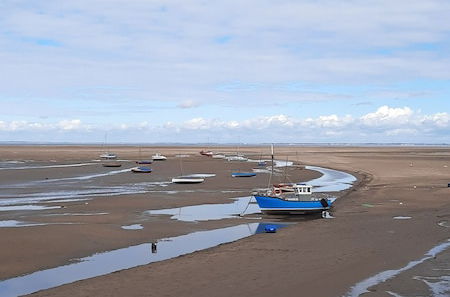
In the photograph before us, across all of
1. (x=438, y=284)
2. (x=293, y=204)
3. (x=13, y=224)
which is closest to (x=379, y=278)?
Result: (x=438, y=284)

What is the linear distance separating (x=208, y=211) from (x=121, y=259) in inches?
503

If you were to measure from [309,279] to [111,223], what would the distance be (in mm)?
13317

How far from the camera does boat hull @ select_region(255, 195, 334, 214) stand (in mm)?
28781

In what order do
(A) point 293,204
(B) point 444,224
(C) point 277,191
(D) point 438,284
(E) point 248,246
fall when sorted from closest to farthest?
(D) point 438,284, (E) point 248,246, (B) point 444,224, (A) point 293,204, (C) point 277,191

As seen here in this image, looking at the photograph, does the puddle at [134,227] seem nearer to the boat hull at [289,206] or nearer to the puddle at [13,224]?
the puddle at [13,224]

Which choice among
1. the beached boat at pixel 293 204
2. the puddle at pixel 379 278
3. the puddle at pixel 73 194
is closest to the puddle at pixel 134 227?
the beached boat at pixel 293 204

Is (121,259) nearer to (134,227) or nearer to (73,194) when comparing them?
(134,227)

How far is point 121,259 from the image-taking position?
712 inches

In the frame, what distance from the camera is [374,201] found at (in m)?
34.6

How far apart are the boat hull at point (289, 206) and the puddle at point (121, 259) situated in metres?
4.44

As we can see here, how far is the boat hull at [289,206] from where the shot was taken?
28781 mm

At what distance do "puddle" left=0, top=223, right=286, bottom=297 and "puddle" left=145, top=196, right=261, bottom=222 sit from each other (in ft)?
11.6

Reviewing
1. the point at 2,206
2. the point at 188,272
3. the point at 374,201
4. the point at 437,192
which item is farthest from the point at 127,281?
the point at 437,192

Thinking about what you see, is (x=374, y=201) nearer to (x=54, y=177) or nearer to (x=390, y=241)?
(x=390, y=241)
